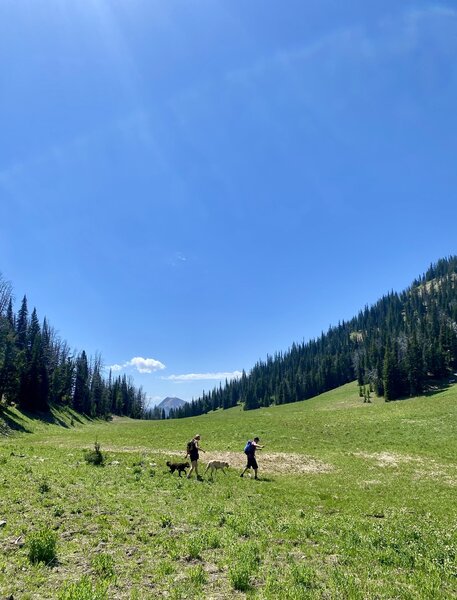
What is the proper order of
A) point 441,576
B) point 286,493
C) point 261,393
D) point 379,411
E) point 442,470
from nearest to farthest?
point 441,576 → point 286,493 → point 442,470 → point 379,411 → point 261,393

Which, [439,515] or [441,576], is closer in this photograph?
[441,576]

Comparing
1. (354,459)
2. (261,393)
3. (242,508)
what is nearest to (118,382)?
(261,393)

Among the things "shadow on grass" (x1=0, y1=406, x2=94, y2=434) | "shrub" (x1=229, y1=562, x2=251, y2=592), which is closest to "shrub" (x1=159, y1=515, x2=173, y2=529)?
"shrub" (x1=229, y1=562, x2=251, y2=592)

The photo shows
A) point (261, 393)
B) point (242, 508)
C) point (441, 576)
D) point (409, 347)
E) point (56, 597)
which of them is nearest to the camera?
point (56, 597)

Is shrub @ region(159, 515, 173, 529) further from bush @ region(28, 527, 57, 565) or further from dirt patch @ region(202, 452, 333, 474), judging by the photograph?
dirt patch @ region(202, 452, 333, 474)

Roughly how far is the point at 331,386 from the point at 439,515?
146653 mm

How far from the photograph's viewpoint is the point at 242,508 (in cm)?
1512

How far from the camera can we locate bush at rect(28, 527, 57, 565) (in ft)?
28.5

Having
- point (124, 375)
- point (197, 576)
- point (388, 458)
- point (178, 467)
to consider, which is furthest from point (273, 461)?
point (124, 375)

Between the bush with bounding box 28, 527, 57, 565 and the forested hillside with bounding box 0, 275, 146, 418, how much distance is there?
5548 cm

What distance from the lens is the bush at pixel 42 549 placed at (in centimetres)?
868

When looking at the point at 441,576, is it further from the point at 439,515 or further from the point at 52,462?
the point at 52,462

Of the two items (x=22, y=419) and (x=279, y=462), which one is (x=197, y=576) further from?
(x=22, y=419)

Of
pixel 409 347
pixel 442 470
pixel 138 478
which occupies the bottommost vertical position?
pixel 442 470
